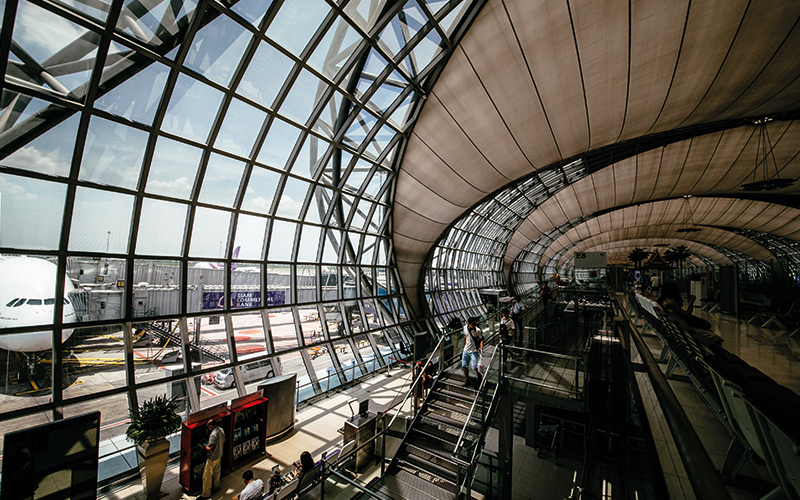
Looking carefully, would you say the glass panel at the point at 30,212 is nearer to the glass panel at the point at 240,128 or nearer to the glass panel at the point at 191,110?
the glass panel at the point at 191,110

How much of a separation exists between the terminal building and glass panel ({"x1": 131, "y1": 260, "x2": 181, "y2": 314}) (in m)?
0.06

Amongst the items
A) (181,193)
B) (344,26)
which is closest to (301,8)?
(344,26)

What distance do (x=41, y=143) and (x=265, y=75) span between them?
18.3 ft

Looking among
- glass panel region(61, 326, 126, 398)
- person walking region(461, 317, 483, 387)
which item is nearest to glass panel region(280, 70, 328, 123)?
glass panel region(61, 326, 126, 398)

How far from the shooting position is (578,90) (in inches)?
524

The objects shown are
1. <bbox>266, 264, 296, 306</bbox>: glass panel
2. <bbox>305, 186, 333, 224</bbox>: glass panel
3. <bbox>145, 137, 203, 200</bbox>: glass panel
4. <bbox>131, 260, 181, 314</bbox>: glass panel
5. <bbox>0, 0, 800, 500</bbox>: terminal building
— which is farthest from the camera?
<bbox>305, 186, 333, 224</bbox>: glass panel

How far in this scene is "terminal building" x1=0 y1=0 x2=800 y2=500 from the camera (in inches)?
269

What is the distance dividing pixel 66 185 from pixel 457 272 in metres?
30.1

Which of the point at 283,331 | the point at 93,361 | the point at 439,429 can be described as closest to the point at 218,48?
the point at 93,361

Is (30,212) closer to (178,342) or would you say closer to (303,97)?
(178,342)

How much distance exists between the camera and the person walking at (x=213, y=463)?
25.2 ft

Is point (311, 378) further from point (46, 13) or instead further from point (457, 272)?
point (457, 272)

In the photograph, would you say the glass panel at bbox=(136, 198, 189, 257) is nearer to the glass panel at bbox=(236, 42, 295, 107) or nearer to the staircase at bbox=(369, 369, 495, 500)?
the glass panel at bbox=(236, 42, 295, 107)

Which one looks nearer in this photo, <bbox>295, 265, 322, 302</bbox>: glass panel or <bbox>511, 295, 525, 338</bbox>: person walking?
<bbox>511, 295, 525, 338</bbox>: person walking
